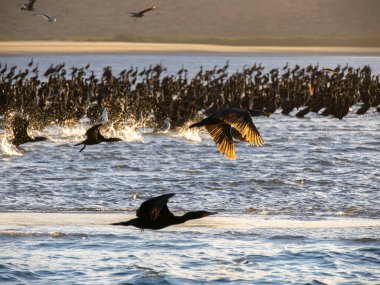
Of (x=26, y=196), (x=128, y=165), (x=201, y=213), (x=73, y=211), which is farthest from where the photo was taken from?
(x=128, y=165)

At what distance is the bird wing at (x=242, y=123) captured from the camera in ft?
39.0

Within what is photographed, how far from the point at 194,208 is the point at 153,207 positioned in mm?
5822

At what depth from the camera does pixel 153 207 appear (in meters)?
10.7

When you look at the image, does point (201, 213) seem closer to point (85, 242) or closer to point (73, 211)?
point (85, 242)

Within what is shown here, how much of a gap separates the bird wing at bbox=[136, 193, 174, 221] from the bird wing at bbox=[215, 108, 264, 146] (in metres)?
1.38

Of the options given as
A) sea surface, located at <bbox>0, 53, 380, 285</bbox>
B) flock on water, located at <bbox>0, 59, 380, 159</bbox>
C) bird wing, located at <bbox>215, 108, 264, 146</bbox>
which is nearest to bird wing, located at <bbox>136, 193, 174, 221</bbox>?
sea surface, located at <bbox>0, 53, 380, 285</bbox>

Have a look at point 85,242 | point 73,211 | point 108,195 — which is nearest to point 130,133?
point 108,195

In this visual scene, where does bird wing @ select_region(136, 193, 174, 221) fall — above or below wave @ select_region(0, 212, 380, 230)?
above

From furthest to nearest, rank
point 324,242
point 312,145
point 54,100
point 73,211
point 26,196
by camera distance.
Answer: point 54,100, point 312,145, point 26,196, point 73,211, point 324,242

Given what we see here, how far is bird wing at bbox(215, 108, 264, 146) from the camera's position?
11.9 m

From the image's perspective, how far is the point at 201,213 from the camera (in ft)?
38.7

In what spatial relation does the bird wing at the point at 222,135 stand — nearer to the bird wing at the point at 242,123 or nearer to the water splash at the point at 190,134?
the bird wing at the point at 242,123

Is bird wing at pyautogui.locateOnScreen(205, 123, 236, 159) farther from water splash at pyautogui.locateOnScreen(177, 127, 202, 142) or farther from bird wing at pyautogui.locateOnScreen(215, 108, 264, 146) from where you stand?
water splash at pyautogui.locateOnScreen(177, 127, 202, 142)

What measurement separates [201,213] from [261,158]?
12.0 m
